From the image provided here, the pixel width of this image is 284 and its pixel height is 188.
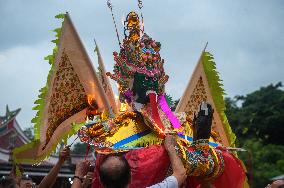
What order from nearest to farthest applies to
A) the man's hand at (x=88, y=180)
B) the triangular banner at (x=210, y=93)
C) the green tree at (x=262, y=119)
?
the man's hand at (x=88, y=180) → the triangular banner at (x=210, y=93) → the green tree at (x=262, y=119)

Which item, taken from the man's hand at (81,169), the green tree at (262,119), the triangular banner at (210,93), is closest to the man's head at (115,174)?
the man's hand at (81,169)

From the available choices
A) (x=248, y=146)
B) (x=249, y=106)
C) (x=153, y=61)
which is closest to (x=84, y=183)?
(x=153, y=61)

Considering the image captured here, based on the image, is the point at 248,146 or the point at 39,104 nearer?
the point at 39,104

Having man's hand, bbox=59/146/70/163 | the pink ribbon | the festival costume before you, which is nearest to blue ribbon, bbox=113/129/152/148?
the festival costume

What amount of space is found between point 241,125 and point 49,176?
2037 cm

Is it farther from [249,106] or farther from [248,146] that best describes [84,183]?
[249,106]

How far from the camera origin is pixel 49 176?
3301 millimetres

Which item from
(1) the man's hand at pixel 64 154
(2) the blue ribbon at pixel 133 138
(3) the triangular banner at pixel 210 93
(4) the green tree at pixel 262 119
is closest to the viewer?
(1) the man's hand at pixel 64 154

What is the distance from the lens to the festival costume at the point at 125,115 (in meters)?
3.52

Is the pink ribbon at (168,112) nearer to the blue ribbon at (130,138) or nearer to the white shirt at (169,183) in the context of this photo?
the blue ribbon at (130,138)

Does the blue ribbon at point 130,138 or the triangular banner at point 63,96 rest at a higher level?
the triangular banner at point 63,96

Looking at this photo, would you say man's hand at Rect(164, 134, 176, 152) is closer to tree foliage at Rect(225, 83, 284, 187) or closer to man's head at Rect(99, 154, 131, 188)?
man's head at Rect(99, 154, 131, 188)

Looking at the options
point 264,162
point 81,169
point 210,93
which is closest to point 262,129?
point 264,162

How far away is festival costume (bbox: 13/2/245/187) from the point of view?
352cm
